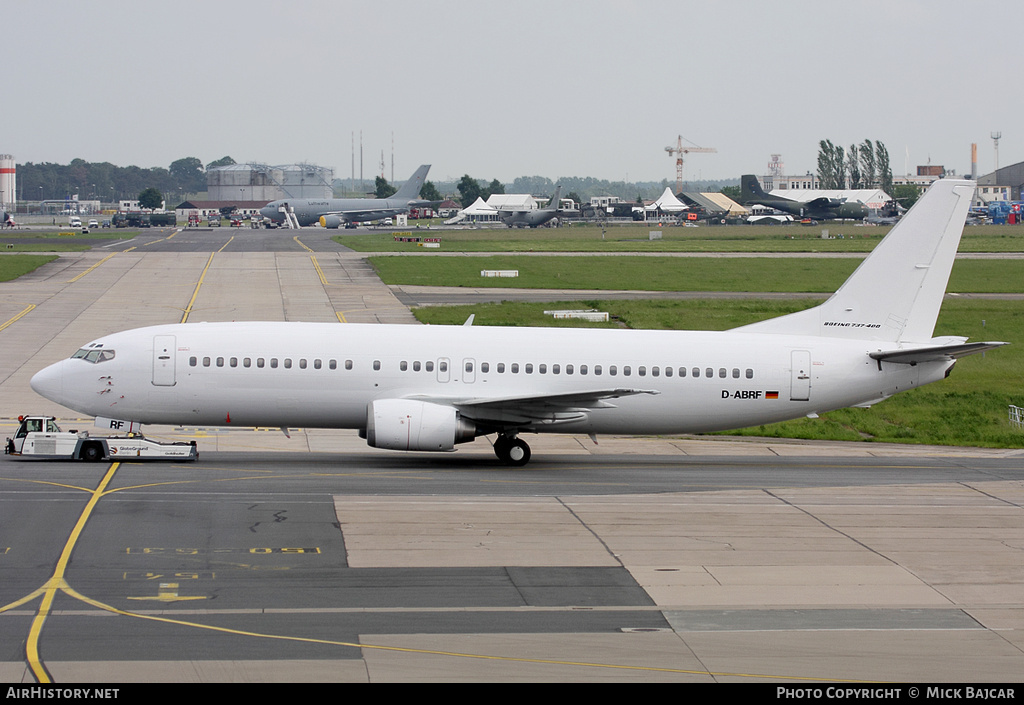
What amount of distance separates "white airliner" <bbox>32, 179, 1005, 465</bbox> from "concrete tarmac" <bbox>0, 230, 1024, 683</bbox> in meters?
1.72

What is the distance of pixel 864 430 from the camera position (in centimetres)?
4331

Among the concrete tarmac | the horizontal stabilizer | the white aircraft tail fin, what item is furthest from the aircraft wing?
the horizontal stabilizer

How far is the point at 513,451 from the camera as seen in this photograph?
3375 cm

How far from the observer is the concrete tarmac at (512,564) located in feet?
56.6

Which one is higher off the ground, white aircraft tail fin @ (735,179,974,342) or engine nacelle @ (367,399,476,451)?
white aircraft tail fin @ (735,179,974,342)

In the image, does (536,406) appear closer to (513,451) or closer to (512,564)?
(513,451)

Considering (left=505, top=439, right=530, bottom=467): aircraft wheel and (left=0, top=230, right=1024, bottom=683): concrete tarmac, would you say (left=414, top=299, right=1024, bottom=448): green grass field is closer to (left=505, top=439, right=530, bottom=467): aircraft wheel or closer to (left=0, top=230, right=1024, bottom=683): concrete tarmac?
(left=0, top=230, right=1024, bottom=683): concrete tarmac

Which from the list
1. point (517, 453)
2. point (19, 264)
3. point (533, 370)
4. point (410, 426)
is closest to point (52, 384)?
point (410, 426)

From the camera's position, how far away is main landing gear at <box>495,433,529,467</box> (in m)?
33.8

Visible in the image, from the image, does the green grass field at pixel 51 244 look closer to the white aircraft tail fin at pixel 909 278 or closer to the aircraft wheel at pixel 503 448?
the aircraft wheel at pixel 503 448

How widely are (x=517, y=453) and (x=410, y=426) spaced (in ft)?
12.7

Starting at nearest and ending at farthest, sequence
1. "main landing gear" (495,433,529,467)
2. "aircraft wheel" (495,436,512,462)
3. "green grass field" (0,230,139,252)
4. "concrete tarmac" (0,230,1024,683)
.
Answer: "concrete tarmac" (0,230,1024,683)
"main landing gear" (495,433,529,467)
"aircraft wheel" (495,436,512,462)
"green grass field" (0,230,139,252)

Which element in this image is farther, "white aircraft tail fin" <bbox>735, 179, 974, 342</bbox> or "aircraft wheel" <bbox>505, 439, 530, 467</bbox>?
"white aircraft tail fin" <bbox>735, 179, 974, 342</bbox>
